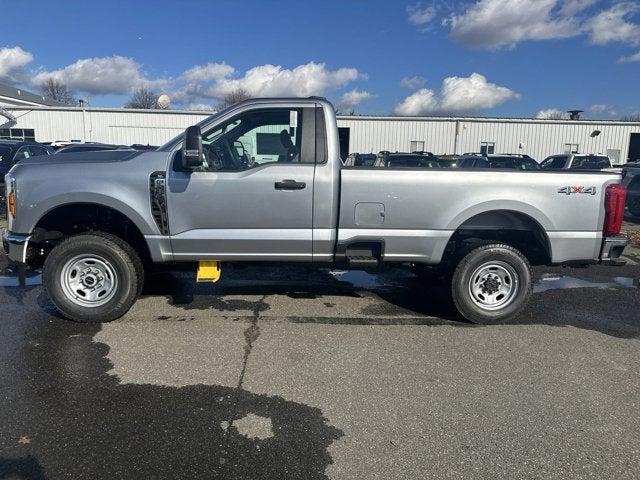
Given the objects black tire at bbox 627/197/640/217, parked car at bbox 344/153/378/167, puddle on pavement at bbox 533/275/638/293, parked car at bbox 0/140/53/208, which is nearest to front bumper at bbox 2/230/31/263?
parked car at bbox 344/153/378/167

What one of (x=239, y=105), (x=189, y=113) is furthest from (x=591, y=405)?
(x=189, y=113)

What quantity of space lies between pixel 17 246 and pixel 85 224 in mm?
658

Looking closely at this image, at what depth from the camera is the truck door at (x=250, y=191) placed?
15.4 ft

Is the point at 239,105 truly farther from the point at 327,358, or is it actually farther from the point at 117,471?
the point at 117,471

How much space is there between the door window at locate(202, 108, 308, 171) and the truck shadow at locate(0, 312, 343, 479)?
214cm

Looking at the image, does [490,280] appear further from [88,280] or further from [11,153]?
[11,153]

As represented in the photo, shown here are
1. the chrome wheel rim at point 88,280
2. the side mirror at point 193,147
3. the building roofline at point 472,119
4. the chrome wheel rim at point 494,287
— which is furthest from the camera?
the building roofline at point 472,119

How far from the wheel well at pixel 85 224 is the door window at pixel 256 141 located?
1.11 meters

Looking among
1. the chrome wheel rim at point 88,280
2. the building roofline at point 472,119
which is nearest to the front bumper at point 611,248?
the chrome wheel rim at point 88,280

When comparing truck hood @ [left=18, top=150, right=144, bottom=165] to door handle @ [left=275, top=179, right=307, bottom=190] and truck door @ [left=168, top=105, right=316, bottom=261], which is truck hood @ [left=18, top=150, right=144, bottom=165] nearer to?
truck door @ [left=168, top=105, right=316, bottom=261]

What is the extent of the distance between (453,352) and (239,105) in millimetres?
3103

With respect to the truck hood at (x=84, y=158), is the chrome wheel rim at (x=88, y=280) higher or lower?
lower

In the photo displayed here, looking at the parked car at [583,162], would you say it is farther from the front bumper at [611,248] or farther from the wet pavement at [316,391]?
the front bumper at [611,248]

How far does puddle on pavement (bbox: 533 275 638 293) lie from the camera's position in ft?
22.6
